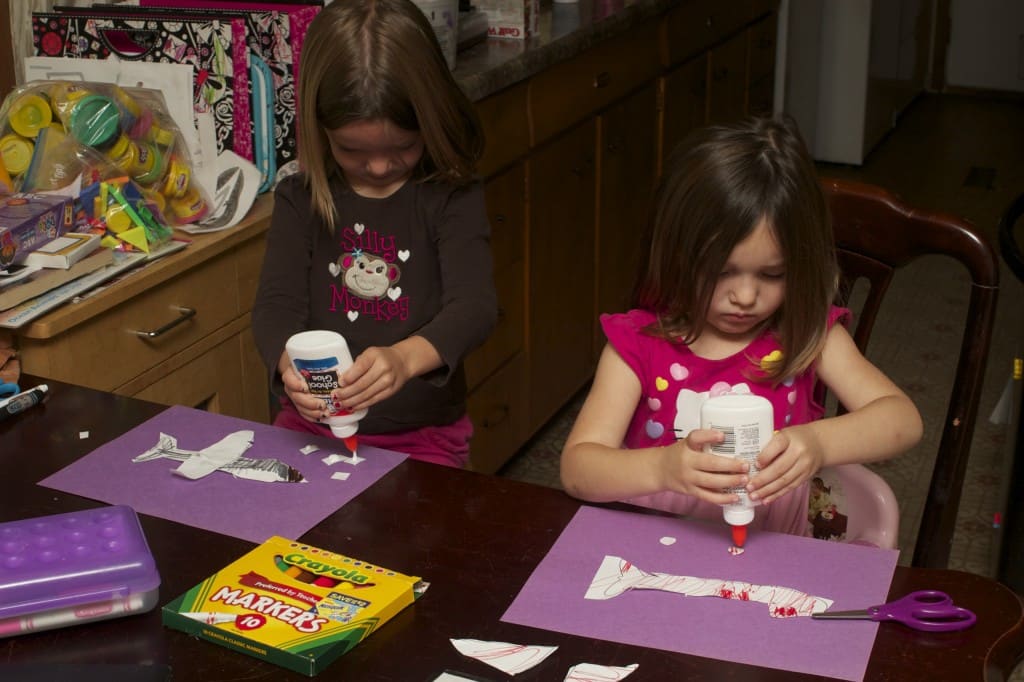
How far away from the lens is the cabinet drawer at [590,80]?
274 centimetres

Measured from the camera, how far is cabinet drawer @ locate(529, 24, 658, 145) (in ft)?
8.98

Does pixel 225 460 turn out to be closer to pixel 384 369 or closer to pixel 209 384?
pixel 384 369

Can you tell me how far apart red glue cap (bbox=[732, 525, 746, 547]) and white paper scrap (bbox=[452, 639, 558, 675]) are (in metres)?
0.23

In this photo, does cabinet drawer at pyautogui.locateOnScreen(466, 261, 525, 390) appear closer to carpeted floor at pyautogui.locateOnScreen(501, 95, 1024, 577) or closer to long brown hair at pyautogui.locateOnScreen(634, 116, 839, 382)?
carpeted floor at pyautogui.locateOnScreen(501, 95, 1024, 577)

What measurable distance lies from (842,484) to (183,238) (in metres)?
1.12

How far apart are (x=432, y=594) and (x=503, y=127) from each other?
163cm

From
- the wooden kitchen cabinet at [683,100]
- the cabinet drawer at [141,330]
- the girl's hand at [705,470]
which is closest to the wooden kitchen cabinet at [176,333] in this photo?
the cabinet drawer at [141,330]

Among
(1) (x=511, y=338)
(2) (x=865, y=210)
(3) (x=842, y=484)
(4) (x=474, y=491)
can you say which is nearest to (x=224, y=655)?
(4) (x=474, y=491)

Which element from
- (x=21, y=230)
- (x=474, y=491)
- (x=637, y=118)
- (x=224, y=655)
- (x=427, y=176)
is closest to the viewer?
(x=224, y=655)

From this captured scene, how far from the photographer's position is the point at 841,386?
1.38 m

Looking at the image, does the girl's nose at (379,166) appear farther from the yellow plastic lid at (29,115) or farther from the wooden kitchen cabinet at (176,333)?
the yellow plastic lid at (29,115)

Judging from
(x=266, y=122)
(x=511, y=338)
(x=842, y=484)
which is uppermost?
(x=266, y=122)

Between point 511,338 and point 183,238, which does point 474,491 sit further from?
point 511,338

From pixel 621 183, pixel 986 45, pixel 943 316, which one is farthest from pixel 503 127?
pixel 986 45
